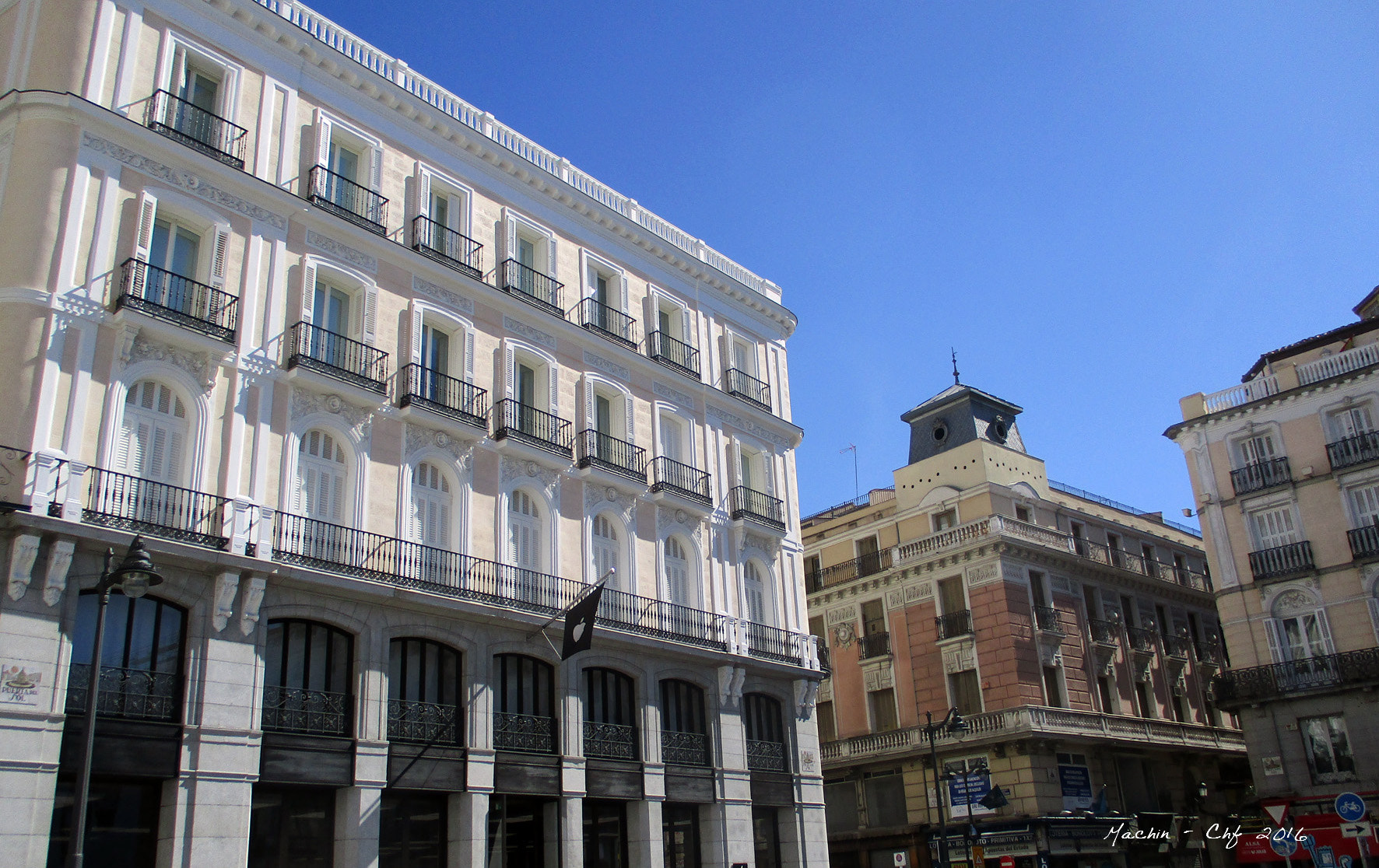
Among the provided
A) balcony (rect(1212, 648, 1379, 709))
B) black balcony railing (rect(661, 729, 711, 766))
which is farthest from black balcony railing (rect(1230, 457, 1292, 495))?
black balcony railing (rect(661, 729, 711, 766))

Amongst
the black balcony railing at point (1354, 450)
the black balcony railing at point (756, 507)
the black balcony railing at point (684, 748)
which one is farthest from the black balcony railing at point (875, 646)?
the black balcony railing at point (684, 748)

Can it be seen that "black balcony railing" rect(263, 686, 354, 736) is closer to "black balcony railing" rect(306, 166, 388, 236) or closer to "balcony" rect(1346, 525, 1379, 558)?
"black balcony railing" rect(306, 166, 388, 236)

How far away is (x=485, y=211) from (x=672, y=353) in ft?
22.8

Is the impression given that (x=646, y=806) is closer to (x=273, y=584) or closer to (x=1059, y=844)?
(x=273, y=584)

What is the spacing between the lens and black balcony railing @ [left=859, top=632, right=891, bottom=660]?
4556 centimetres

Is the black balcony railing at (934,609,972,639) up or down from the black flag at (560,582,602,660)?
up

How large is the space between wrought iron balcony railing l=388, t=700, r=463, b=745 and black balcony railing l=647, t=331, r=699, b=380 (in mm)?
11957

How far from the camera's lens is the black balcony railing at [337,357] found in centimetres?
2258

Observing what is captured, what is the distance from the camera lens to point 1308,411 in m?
40.1

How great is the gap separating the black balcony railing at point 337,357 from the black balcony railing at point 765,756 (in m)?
13.3

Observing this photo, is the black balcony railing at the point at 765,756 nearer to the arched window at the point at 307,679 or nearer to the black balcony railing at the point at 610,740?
the black balcony railing at the point at 610,740

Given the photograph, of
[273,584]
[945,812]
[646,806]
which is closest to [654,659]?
[646,806]

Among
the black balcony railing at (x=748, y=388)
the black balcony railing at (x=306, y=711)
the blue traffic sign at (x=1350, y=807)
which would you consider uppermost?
the black balcony railing at (x=748, y=388)

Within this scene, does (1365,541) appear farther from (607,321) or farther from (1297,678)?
(607,321)
